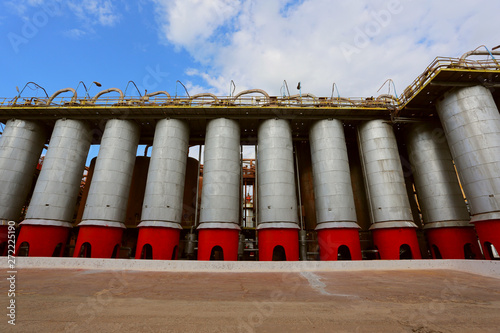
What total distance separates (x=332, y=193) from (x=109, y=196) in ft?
71.7

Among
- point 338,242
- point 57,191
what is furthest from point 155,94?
point 338,242

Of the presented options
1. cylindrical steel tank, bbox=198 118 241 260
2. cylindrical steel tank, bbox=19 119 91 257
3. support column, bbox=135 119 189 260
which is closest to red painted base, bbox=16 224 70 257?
cylindrical steel tank, bbox=19 119 91 257

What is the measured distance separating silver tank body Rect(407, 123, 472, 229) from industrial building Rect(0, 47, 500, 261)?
11 centimetres

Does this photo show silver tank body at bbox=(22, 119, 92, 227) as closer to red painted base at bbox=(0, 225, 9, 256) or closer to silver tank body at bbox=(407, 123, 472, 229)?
red painted base at bbox=(0, 225, 9, 256)

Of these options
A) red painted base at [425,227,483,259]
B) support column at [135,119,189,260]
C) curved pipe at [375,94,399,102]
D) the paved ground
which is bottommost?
the paved ground

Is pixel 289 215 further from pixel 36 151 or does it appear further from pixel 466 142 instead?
pixel 36 151

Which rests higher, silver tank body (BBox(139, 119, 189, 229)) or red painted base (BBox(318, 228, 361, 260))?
silver tank body (BBox(139, 119, 189, 229))

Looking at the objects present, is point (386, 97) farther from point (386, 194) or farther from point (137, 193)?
point (137, 193)

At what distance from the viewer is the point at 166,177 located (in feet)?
76.5

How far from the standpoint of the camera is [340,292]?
8680 millimetres

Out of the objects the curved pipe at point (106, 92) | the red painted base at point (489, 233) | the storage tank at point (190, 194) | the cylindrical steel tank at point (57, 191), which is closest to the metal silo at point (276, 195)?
the storage tank at point (190, 194)

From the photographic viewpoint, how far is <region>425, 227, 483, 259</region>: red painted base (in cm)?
2152

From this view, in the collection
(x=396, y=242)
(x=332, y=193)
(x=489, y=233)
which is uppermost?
(x=332, y=193)

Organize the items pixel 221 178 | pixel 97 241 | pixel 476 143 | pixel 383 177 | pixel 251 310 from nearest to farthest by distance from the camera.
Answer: pixel 251 310
pixel 476 143
pixel 97 241
pixel 221 178
pixel 383 177
